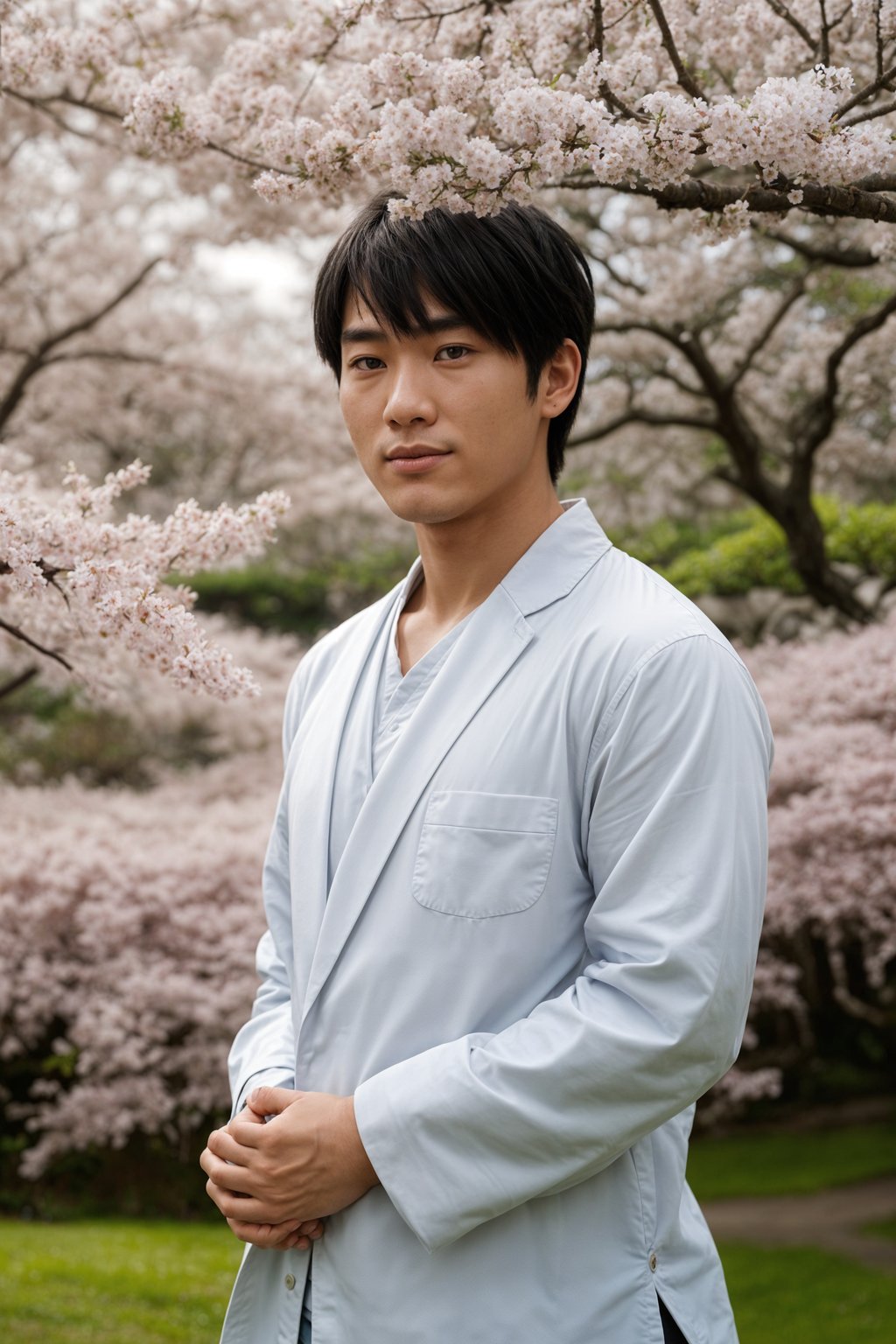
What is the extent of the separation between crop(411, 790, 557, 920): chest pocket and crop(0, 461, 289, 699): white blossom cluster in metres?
0.77

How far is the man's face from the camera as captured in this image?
156cm

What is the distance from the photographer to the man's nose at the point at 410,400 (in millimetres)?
1550

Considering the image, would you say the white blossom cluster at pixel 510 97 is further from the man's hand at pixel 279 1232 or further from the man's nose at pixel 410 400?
the man's hand at pixel 279 1232

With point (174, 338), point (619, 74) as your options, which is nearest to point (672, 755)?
point (619, 74)

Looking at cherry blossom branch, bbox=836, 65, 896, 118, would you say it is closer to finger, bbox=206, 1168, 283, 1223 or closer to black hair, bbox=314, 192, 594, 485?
black hair, bbox=314, 192, 594, 485

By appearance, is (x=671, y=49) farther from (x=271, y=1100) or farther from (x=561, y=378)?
(x=271, y=1100)

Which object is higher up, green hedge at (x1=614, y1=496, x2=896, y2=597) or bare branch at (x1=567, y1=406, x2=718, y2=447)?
bare branch at (x1=567, y1=406, x2=718, y2=447)

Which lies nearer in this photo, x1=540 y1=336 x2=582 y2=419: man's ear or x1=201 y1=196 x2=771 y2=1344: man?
x1=201 y1=196 x2=771 y2=1344: man

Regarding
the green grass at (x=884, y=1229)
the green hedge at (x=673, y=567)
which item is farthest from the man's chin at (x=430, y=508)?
the green hedge at (x=673, y=567)

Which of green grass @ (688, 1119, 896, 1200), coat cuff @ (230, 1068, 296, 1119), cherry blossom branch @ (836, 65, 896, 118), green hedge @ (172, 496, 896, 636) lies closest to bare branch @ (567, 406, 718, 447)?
green hedge @ (172, 496, 896, 636)

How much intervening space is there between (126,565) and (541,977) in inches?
45.2

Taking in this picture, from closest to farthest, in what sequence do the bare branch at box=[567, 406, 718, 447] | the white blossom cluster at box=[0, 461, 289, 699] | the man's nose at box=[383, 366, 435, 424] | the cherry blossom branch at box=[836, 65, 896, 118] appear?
the man's nose at box=[383, 366, 435, 424], the cherry blossom branch at box=[836, 65, 896, 118], the white blossom cluster at box=[0, 461, 289, 699], the bare branch at box=[567, 406, 718, 447]

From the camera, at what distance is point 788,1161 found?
543cm

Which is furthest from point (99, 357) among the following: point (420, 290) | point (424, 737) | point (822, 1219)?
point (424, 737)
